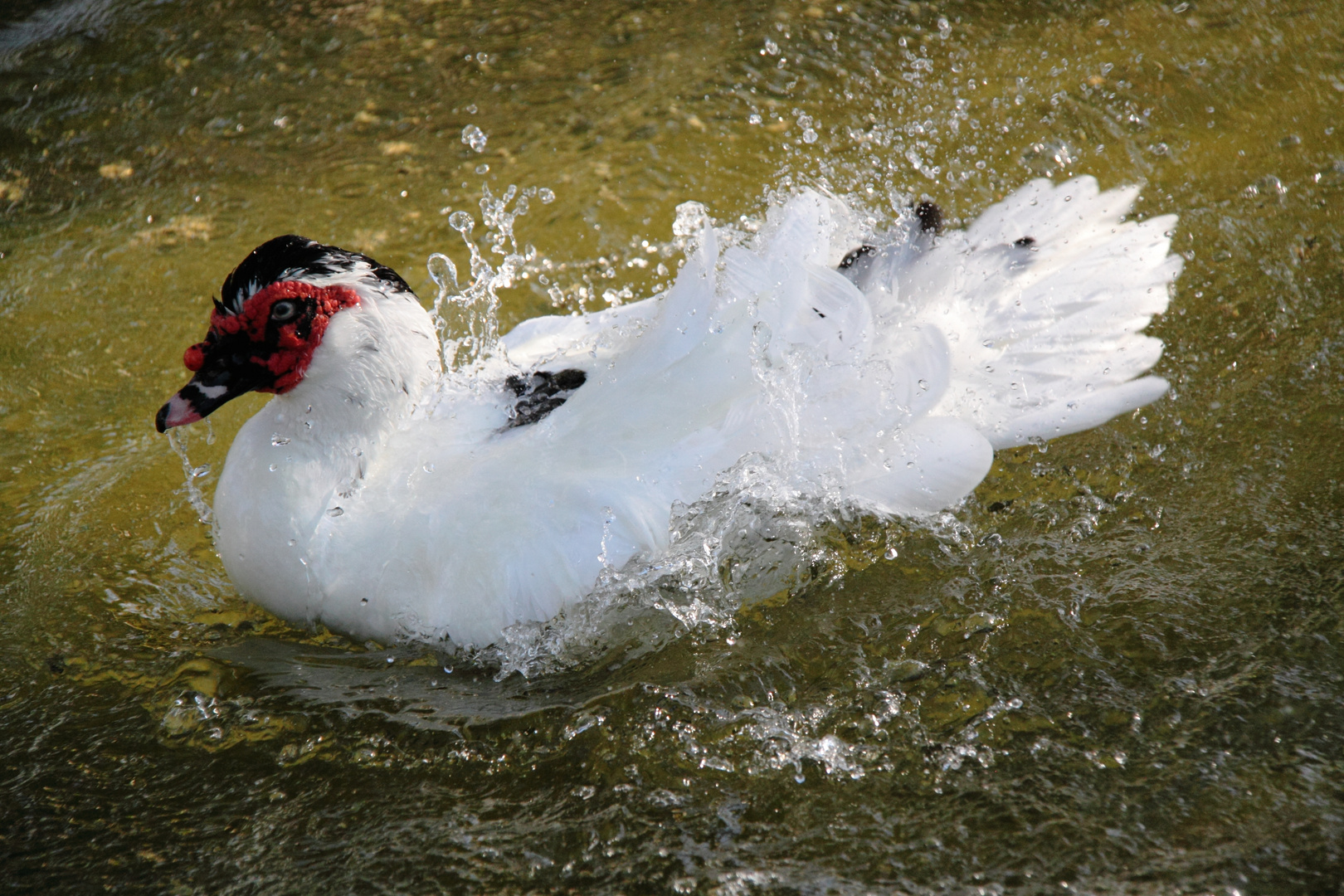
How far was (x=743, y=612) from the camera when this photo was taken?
2.76m

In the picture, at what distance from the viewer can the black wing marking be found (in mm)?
2795

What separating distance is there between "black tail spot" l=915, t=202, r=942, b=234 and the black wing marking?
1112 mm

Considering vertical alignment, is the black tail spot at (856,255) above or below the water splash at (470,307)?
above

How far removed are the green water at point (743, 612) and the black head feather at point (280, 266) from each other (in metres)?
0.89

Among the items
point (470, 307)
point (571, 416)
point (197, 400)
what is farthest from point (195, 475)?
point (571, 416)

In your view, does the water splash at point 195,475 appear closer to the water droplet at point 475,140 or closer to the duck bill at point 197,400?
the duck bill at point 197,400

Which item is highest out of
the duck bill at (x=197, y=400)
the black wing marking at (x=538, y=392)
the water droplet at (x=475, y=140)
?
the water droplet at (x=475, y=140)

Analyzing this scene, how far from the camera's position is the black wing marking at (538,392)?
9.17 feet

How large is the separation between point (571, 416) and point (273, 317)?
742 mm

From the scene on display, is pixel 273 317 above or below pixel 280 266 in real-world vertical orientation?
below

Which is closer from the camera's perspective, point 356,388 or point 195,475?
point 356,388

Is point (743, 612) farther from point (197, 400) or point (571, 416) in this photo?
point (197, 400)

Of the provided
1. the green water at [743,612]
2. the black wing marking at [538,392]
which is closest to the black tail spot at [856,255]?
the green water at [743,612]

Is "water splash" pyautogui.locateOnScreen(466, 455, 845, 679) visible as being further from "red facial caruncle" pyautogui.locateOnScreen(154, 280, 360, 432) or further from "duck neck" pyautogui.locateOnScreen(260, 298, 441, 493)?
"red facial caruncle" pyautogui.locateOnScreen(154, 280, 360, 432)
